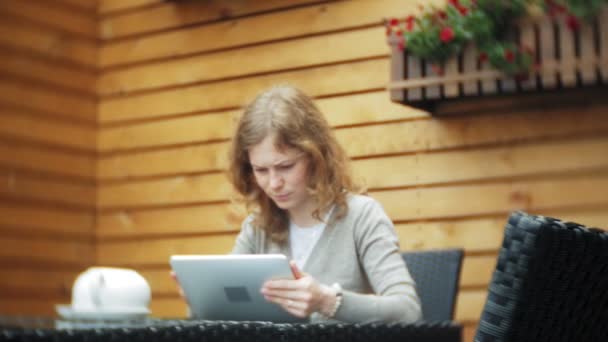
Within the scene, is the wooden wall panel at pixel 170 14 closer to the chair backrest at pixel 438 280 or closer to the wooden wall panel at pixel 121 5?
the wooden wall panel at pixel 121 5

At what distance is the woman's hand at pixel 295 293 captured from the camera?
1605 mm

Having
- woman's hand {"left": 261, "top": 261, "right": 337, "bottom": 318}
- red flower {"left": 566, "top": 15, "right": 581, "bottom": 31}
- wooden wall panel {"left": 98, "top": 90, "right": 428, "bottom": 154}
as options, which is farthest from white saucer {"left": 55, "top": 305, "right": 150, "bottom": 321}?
red flower {"left": 566, "top": 15, "right": 581, "bottom": 31}

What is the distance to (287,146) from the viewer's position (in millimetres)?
2182

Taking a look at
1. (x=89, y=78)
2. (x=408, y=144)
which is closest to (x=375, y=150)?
(x=408, y=144)

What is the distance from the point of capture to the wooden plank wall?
4.02 meters

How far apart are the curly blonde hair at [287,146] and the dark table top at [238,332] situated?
86cm

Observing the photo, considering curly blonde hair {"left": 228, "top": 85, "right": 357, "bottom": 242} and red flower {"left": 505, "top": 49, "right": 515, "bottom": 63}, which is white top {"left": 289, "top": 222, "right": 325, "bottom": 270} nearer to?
curly blonde hair {"left": 228, "top": 85, "right": 357, "bottom": 242}

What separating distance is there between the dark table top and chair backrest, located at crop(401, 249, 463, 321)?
79 centimetres

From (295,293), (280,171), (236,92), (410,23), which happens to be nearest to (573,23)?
(410,23)

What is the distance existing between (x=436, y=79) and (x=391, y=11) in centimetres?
67

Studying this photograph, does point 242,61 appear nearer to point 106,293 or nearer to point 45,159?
point 45,159

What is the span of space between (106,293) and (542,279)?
3.69ft

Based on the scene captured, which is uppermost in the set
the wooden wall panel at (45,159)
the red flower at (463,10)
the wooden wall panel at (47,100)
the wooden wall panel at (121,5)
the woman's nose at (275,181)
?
the wooden wall panel at (121,5)

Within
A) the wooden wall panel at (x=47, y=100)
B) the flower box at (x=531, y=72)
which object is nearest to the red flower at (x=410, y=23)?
the flower box at (x=531, y=72)
